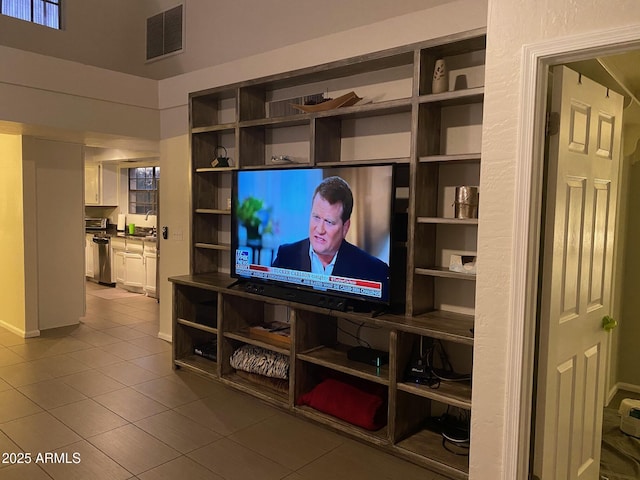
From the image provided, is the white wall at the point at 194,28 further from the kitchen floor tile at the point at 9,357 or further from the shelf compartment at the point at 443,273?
the kitchen floor tile at the point at 9,357

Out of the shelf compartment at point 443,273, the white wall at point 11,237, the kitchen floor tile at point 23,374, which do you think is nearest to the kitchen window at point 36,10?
the white wall at point 11,237

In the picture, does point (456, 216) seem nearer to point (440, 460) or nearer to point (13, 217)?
point (440, 460)

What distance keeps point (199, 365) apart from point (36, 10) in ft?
14.4

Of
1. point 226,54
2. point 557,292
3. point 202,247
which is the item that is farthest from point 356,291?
point 226,54

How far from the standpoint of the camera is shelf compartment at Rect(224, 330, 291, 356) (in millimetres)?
3456

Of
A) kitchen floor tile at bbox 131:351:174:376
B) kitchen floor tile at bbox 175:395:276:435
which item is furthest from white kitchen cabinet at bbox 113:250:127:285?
kitchen floor tile at bbox 175:395:276:435

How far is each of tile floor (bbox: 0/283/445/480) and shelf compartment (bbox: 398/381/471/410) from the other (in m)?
0.43

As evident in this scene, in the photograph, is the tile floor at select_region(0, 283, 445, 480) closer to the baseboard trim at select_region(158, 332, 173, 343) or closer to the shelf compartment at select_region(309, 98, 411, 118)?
the baseboard trim at select_region(158, 332, 173, 343)

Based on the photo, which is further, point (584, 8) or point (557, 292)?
point (557, 292)

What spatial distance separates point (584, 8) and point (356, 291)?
1.92 m

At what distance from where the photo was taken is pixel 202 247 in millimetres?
4406

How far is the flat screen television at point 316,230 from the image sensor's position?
304cm

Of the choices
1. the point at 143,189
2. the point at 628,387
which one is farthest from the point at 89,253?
the point at 628,387

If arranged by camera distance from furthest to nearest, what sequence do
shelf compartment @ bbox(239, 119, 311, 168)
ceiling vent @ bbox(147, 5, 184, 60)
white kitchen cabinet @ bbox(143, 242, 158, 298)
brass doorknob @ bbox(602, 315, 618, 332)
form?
white kitchen cabinet @ bbox(143, 242, 158, 298)
ceiling vent @ bbox(147, 5, 184, 60)
shelf compartment @ bbox(239, 119, 311, 168)
brass doorknob @ bbox(602, 315, 618, 332)
